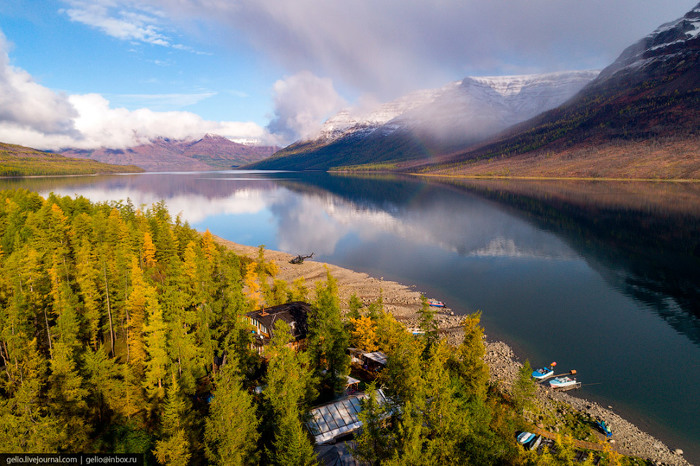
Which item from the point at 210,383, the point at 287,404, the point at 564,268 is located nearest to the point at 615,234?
the point at 564,268

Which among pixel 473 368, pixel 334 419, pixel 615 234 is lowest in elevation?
pixel 615 234

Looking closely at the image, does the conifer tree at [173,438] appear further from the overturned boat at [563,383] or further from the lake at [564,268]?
the lake at [564,268]

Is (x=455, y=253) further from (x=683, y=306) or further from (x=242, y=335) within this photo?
(x=242, y=335)

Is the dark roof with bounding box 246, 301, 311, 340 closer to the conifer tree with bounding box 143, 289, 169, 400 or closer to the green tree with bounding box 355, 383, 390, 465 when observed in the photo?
the conifer tree with bounding box 143, 289, 169, 400

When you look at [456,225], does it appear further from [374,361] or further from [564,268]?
[374,361]

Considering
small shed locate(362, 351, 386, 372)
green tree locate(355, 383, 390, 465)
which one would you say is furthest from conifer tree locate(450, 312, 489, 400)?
green tree locate(355, 383, 390, 465)

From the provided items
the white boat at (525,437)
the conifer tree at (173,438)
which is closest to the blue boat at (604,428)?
the white boat at (525,437)

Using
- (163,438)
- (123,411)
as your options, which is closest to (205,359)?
(123,411)
